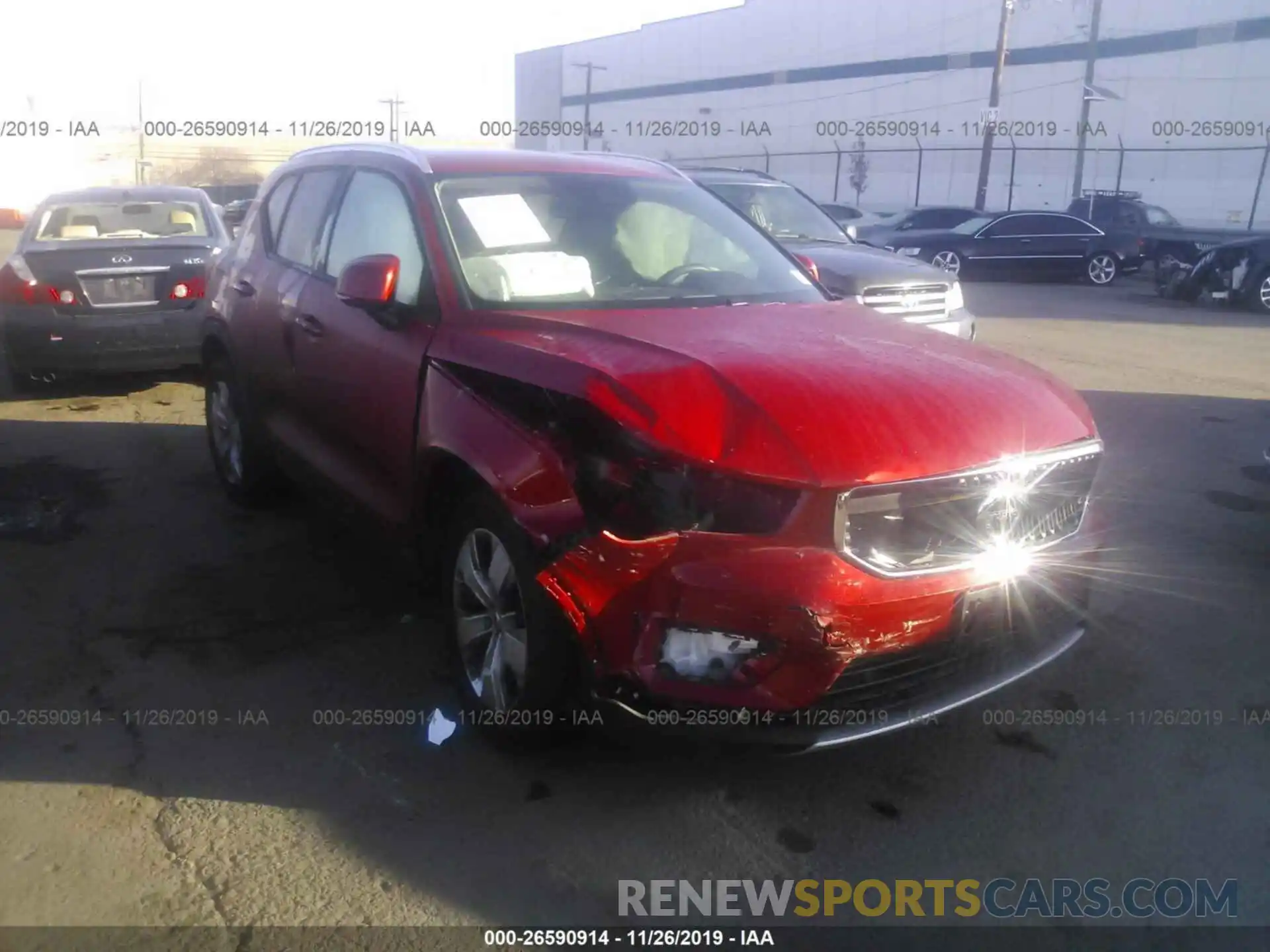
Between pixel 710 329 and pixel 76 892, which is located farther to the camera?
pixel 710 329

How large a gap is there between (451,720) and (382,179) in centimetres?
212

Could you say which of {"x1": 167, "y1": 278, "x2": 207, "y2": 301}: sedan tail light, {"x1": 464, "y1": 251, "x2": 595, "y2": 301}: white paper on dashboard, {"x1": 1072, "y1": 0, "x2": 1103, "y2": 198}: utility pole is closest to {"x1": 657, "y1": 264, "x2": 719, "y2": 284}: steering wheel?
{"x1": 464, "y1": 251, "x2": 595, "y2": 301}: white paper on dashboard

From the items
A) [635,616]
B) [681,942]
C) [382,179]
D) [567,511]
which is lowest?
[681,942]

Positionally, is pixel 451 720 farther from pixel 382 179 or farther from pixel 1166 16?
pixel 1166 16

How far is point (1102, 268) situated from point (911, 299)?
14465 mm

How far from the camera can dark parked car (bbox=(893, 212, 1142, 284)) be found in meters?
20.6

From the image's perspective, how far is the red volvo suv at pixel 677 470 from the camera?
283 centimetres

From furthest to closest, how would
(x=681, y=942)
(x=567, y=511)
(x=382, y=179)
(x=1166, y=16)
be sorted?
(x=1166, y=16) < (x=382, y=179) < (x=567, y=511) < (x=681, y=942)

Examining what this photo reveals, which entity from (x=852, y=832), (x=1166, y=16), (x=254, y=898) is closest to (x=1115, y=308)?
(x=852, y=832)

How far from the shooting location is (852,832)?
3.14 meters

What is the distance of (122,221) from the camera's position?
9414mm

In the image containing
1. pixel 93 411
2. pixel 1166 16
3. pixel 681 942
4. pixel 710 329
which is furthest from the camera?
pixel 1166 16

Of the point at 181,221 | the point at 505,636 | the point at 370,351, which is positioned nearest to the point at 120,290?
the point at 181,221

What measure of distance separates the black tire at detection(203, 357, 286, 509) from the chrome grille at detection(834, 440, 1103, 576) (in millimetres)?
3282
